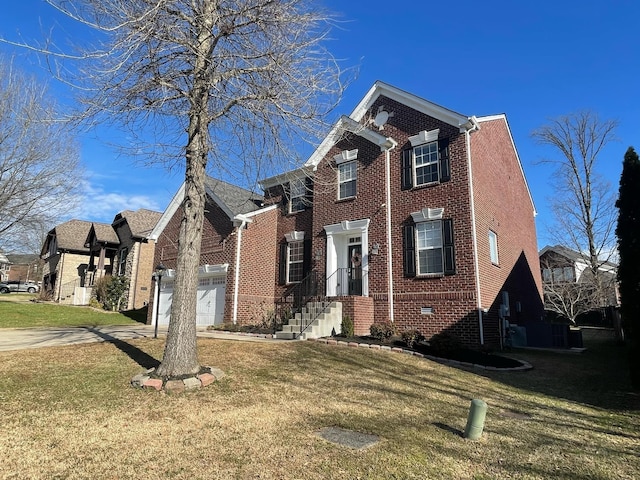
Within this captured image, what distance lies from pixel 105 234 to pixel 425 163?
Answer: 2309 cm

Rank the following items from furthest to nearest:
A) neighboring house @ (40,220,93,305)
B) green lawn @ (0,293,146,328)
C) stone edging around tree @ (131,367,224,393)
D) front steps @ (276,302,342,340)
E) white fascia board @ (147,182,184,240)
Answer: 1. neighboring house @ (40,220,93,305)
2. white fascia board @ (147,182,184,240)
3. green lawn @ (0,293,146,328)
4. front steps @ (276,302,342,340)
5. stone edging around tree @ (131,367,224,393)

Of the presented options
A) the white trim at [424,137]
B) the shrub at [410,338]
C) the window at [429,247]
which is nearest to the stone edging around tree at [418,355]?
the shrub at [410,338]

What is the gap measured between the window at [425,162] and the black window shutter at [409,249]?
1534mm

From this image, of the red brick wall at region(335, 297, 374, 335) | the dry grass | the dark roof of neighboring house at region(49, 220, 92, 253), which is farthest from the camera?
the dark roof of neighboring house at region(49, 220, 92, 253)

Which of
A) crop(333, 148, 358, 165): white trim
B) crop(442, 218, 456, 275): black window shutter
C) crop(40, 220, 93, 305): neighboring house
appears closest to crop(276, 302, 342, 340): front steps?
crop(442, 218, 456, 275): black window shutter

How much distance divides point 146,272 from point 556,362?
22551 millimetres

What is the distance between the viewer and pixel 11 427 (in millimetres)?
4426

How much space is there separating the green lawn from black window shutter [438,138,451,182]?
48.7 feet

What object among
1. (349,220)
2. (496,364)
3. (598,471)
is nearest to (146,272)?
(349,220)

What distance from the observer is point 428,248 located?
1320 centimetres

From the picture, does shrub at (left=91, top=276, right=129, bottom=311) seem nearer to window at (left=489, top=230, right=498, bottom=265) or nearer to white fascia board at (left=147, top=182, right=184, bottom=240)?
white fascia board at (left=147, top=182, right=184, bottom=240)

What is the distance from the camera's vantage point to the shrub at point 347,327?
12.8m

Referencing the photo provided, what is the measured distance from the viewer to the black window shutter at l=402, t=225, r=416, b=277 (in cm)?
1326

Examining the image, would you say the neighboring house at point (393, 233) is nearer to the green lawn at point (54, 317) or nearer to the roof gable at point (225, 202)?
the roof gable at point (225, 202)
